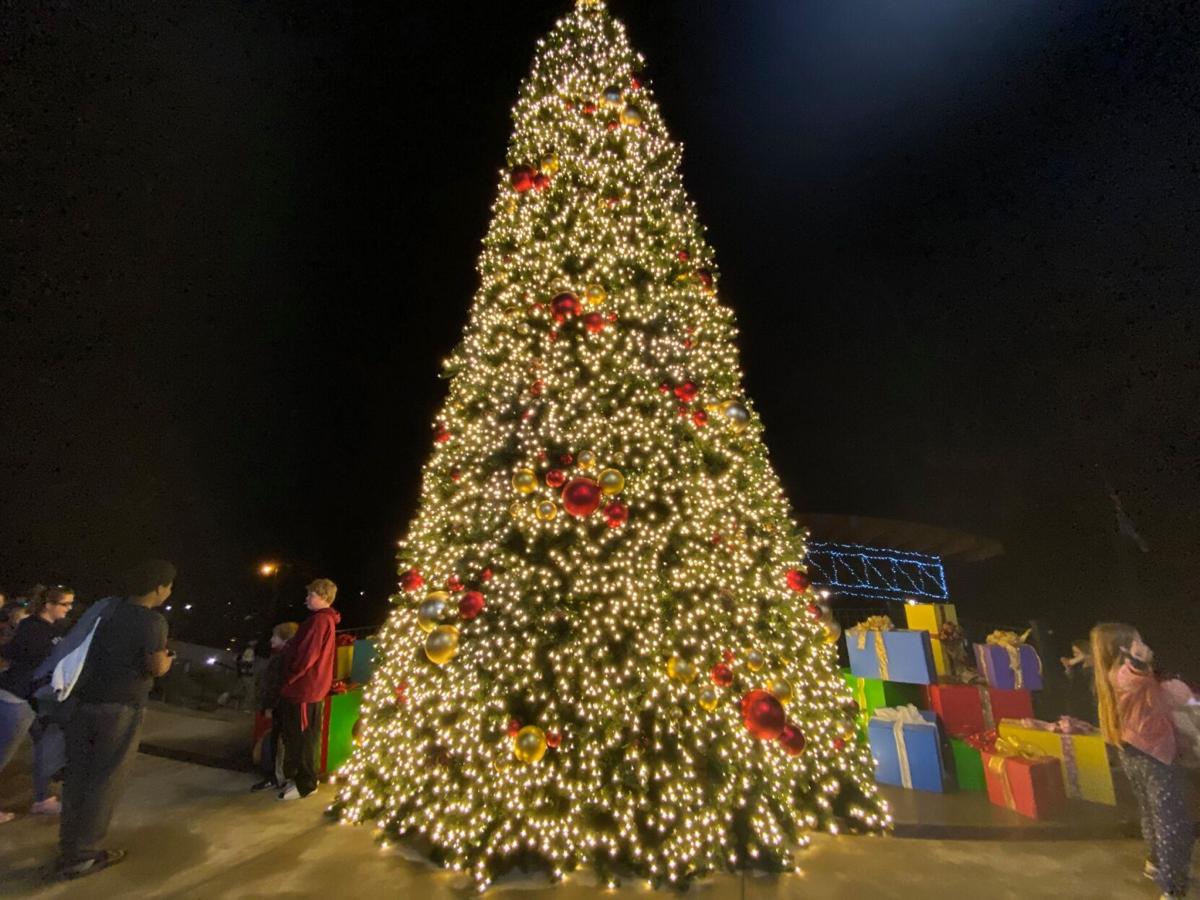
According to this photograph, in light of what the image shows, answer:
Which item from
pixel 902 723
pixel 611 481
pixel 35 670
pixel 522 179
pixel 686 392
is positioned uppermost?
pixel 522 179

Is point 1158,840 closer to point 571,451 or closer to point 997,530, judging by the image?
point 571,451

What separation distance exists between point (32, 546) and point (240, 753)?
22.1 meters

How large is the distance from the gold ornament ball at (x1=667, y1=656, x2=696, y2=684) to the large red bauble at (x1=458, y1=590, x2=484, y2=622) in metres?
1.34

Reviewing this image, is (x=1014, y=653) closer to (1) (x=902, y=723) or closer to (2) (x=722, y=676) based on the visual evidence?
(1) (x=902, y=723)

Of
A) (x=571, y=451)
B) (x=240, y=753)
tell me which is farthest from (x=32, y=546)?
(x=571, y=451)

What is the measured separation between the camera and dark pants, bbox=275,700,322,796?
443cm

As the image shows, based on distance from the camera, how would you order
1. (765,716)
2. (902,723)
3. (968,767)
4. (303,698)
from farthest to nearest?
1. (902,723)
2. (968,767)
3. (303,698)
4. (765,716)

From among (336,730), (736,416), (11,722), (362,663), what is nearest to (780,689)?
(736,416)

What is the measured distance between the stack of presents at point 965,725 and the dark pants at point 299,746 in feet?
14.9

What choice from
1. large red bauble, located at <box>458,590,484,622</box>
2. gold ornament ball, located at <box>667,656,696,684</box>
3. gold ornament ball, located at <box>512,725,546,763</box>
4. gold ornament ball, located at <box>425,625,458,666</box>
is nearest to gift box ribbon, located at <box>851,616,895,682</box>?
gold ornament ball, located at <box>667,656,696,684</box>

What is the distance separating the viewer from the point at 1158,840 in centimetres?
298

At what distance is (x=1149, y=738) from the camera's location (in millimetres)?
3082

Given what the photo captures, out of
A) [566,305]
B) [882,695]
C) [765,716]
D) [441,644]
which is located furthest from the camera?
[882,695]

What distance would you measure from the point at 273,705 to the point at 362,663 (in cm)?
95
